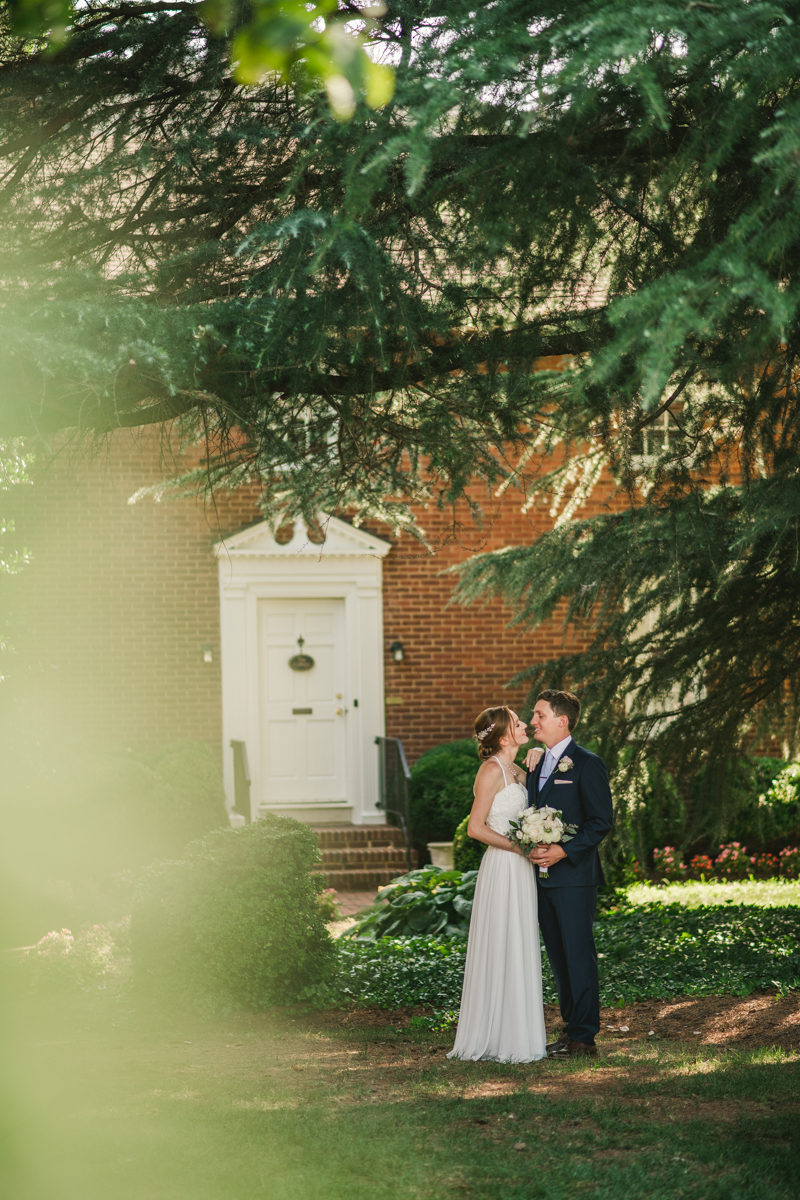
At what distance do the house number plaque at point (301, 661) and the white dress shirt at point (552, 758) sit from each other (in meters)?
7.27

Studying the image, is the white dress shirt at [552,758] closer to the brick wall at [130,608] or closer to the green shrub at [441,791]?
the green shrub at [441,791]

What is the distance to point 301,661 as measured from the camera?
12.3 metres

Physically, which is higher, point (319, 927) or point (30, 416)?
point (30, 416)

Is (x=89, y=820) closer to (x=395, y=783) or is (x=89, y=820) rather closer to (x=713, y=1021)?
(x=395, y=783)

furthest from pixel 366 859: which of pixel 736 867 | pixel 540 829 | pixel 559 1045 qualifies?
pixel 540 829

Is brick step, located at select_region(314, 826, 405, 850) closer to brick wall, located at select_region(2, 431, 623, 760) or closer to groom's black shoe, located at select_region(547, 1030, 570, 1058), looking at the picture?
brick wall, located at select_region(2, 431, 623, 760)

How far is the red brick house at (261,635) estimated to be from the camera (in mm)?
11695

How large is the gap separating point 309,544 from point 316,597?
23.8 inches

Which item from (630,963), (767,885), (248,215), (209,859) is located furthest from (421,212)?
(767,885)

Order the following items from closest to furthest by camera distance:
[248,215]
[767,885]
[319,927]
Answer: [248,215] < [319,927] < [767,885]

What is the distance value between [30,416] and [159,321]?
0.60m

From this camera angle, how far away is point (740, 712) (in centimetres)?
725

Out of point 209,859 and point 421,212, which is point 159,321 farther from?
point 209,859

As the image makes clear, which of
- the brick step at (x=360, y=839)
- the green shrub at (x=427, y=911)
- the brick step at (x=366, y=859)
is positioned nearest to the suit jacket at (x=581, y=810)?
the green shrub at (x=427, y=911)
